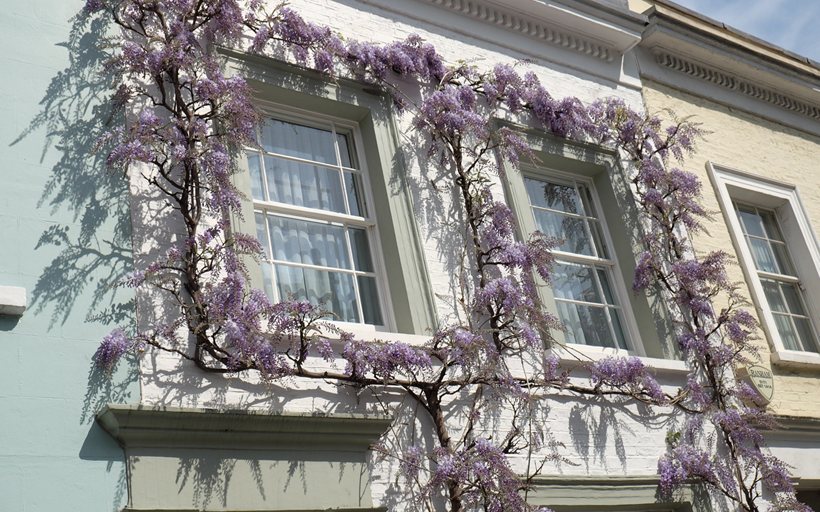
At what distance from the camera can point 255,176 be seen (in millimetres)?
7684

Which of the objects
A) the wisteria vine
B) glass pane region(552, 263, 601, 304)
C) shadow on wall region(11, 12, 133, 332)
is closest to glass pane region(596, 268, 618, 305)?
glass pane region(552, 263, 601, 304)

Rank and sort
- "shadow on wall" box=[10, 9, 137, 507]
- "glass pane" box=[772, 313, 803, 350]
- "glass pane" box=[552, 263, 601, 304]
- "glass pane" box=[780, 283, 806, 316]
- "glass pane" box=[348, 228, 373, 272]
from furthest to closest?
1. "glass pane" box=[780, 283, 806, 316]
2. "glass pane" box=[772, 313, 803, 350]
3. "glass pane" box=[552, 263, 601, 304]
4. "glass pane" box=[348, 228, 373, 272]
5. "shadow on wall" box=[10, 9, 137, 507]

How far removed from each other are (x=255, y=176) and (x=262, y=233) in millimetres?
527

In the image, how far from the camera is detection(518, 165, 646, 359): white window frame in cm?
870

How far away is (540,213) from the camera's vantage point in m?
9.43

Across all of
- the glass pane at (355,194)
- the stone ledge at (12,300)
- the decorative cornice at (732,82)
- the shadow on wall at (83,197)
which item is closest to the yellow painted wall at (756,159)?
the decorative cornice at (732,82)

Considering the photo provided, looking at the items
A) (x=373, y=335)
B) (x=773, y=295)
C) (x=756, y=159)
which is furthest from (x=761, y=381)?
(x=373, y=335)

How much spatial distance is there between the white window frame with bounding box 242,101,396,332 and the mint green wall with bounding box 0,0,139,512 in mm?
1301

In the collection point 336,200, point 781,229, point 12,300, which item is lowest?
point 12,300

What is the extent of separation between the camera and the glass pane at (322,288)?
7.38 meters

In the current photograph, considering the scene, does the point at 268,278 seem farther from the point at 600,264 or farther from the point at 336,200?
the point at 600,264

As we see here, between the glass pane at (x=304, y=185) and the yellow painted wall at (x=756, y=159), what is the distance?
4225 mm

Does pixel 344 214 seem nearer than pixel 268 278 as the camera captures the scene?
No

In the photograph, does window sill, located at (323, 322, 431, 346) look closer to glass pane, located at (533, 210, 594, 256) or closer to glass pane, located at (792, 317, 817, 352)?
glass pane, located at (533, 210, 594, 256)
